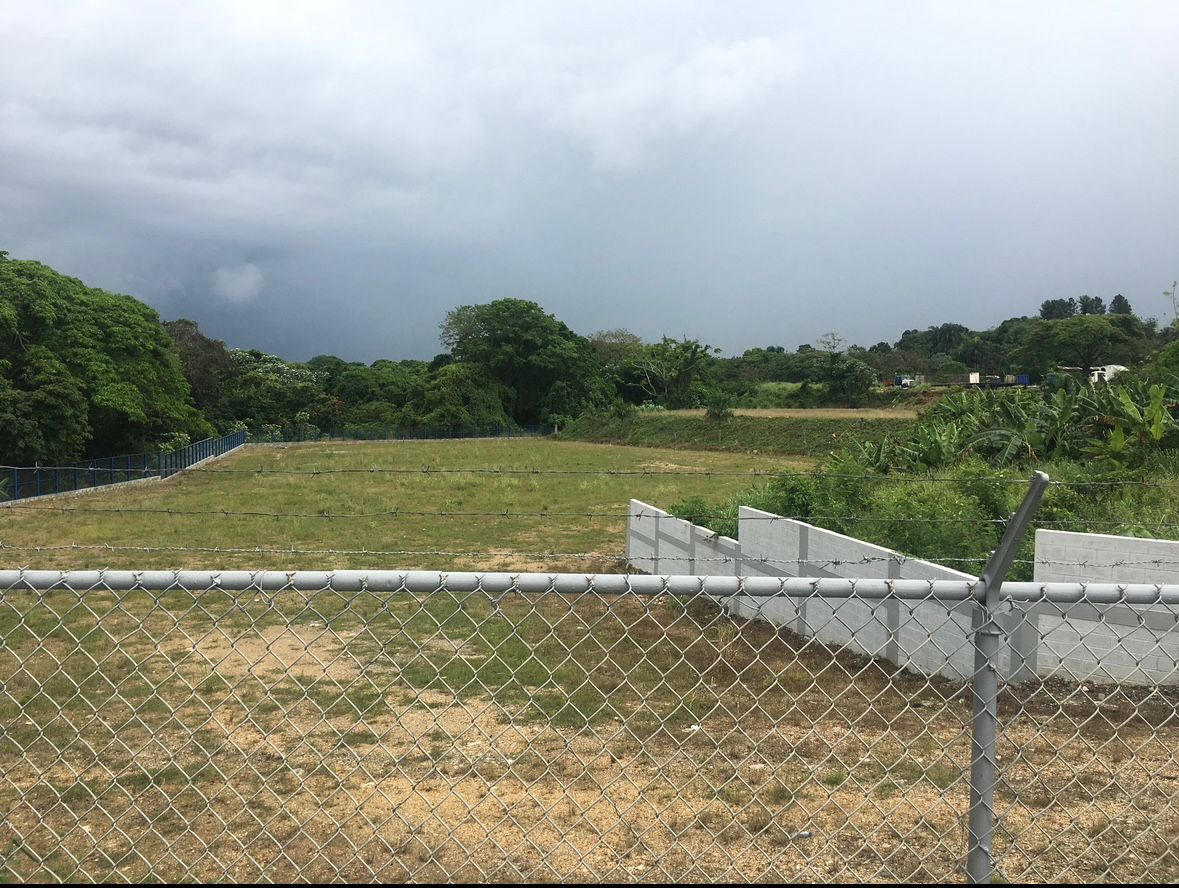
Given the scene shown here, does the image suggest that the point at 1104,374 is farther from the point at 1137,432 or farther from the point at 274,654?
the point at 274,654

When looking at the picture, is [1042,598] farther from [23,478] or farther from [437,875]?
[23,478]

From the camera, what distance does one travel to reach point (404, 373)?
75.8 meters

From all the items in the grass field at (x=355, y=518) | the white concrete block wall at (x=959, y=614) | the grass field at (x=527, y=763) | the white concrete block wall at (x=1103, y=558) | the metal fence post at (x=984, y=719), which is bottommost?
the grass field at (x=355, y=518)

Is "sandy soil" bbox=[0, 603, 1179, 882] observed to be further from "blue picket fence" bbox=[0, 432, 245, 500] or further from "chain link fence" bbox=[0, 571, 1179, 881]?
"blue picket fence" bbox=[0, 432, 245, 500]

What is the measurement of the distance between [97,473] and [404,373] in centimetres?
4626

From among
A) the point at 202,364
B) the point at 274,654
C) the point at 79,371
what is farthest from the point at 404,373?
the point at 274,654

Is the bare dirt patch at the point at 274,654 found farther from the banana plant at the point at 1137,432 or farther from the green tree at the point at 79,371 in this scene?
the green tree at the point at 79,371

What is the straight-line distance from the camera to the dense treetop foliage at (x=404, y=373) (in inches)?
1226

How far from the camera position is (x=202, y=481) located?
30578mm

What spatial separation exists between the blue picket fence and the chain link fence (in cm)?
1578

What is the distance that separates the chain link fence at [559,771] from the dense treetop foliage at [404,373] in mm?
25193

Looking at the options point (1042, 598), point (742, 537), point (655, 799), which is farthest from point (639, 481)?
point (1042, 598)

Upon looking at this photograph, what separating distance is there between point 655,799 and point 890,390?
49.1m

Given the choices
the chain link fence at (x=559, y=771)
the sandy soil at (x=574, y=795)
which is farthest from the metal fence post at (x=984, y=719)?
the sandy soil at (x=574, y=795)
